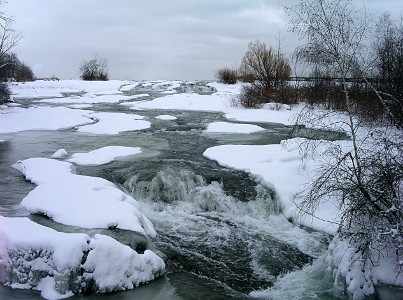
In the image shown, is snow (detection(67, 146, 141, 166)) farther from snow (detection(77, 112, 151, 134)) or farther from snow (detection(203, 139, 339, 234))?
snow (detection(77, 112, 151, 134))

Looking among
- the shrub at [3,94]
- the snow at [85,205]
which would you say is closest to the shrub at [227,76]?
the shrub at [3,94]

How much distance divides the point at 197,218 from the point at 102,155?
15.9ft

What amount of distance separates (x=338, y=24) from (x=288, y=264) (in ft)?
13.8

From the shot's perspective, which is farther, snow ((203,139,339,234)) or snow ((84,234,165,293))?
snow ((203,139,339,234))

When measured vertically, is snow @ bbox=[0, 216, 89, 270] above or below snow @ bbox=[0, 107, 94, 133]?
below

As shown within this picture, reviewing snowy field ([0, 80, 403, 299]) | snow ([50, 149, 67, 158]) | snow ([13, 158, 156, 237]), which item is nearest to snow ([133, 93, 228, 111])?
snowy field ([0, 80, 403, 299])

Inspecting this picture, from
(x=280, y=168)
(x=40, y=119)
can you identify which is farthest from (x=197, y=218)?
(x=40, y=119)

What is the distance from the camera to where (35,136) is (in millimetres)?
15016

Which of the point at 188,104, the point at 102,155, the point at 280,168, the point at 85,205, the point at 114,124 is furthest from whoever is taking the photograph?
the point at 188,104

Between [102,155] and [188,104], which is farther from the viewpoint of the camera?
[188,104]

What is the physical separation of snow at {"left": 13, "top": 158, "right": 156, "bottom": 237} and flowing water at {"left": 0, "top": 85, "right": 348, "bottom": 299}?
0.28 metres

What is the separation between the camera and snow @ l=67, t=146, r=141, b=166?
10.5 m

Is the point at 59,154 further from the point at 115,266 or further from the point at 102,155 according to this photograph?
the point at 115,266

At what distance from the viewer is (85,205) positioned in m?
6.37
